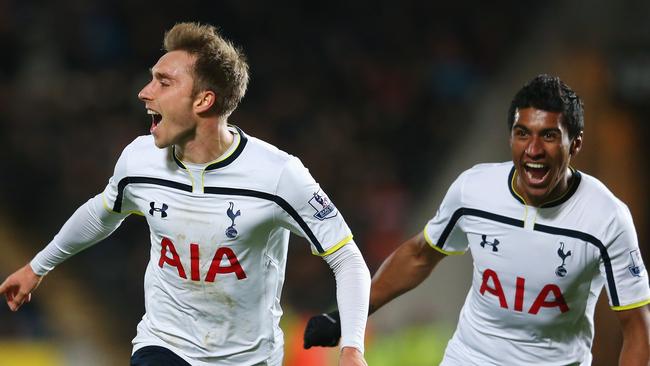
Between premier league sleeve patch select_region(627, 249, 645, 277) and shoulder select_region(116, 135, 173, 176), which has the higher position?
shoulder select_region(116, 135, 173, 176)

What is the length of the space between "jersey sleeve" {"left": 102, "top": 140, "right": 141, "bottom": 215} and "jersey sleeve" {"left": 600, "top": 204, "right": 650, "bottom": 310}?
6.45 ft

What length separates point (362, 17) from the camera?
12828 millimetres

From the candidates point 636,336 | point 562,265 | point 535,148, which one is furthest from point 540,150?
point 636,336

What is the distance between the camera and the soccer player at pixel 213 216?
439 centimetres

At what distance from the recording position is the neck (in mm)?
4492

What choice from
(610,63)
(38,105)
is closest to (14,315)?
(38,105)

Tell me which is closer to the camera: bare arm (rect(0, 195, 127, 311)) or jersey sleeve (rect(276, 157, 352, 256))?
jersey sleeve (rect(276, 157, 352, 256))

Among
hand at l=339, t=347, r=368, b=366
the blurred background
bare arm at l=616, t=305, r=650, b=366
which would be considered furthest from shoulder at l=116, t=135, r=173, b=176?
the blurred background

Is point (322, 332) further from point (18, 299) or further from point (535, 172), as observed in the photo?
point (18, 299)

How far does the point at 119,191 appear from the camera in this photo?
4.66 m

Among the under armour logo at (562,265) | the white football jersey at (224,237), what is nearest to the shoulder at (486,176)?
the under armour logo at (562,265)

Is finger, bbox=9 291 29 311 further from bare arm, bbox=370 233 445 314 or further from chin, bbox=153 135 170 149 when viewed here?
bare arm, bbox=370 233 445 314

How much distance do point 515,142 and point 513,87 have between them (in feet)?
22.3

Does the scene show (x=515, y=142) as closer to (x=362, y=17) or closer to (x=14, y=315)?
(x=14, y=315)
